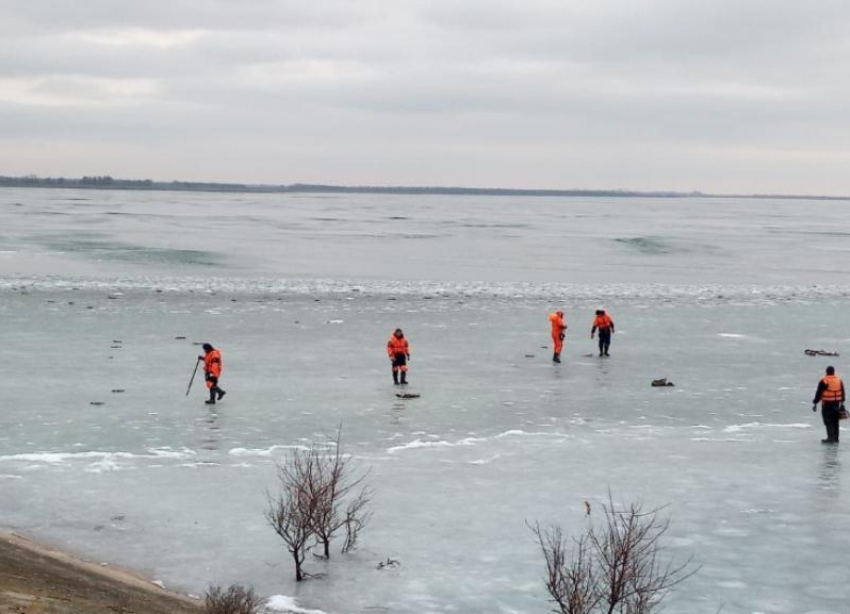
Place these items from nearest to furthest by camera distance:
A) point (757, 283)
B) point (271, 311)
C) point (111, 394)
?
1. point (111, 394)
2. point (271, 311)
3. point (757, 283)

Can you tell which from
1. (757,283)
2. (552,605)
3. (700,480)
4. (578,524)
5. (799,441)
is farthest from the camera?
(757,283)

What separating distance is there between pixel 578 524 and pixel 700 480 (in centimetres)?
308

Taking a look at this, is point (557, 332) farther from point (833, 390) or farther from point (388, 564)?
point (388, 564)

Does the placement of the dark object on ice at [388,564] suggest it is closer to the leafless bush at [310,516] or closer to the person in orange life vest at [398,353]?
the leafless bush at [310,516]

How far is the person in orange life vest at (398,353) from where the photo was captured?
22562 mm

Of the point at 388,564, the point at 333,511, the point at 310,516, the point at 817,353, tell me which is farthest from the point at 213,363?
the point at 817,353

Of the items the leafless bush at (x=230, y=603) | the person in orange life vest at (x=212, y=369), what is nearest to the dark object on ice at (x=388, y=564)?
the leafless bush at (x=230, y=603)

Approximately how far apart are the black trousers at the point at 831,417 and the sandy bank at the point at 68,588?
11.3 meters

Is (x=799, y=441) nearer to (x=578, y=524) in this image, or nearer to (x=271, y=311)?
(x=578, y=524)

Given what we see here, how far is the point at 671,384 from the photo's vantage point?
23.4 meters

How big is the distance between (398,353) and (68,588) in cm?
1302

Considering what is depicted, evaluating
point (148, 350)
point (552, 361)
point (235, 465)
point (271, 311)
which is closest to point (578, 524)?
point (235, 465)

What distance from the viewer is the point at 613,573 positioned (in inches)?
349

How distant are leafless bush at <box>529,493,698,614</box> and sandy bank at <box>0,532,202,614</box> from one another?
3.60m
